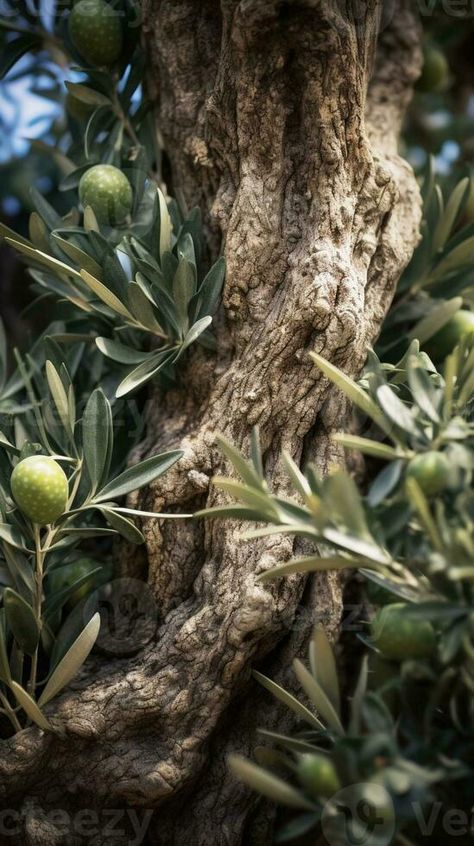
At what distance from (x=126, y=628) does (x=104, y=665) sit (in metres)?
0.06

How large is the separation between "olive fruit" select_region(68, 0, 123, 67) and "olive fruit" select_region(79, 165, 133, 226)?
209mm

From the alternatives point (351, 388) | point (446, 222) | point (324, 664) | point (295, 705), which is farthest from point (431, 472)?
point (446, 222)

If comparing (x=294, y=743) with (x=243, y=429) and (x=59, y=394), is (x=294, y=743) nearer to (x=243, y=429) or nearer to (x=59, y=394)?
(x=243, y=429)

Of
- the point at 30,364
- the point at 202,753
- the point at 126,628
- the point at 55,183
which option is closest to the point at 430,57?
the point at 55,183

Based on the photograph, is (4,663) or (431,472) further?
(4,663)

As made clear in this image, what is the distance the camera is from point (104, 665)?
116 centimetres

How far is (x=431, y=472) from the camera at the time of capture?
0.83m

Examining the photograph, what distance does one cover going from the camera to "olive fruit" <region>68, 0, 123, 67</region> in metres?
1.27

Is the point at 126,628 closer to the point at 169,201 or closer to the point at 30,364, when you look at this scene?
the point at 30,364

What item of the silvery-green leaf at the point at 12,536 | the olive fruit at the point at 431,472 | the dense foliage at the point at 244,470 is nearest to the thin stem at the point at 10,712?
the dense foliage at the point at 244,470

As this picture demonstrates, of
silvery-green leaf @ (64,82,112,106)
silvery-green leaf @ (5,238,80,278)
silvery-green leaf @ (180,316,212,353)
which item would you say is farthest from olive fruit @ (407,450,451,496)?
silvery-green leaf @ (64,82,112,106)

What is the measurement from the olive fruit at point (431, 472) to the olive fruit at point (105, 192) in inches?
26.4

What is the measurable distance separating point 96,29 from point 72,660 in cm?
99

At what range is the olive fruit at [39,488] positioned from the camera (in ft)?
3.27
